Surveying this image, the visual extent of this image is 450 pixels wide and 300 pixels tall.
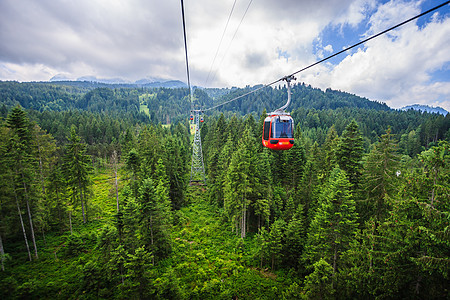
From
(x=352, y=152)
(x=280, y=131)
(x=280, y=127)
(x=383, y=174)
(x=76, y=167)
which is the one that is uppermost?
(x=280, y=127)

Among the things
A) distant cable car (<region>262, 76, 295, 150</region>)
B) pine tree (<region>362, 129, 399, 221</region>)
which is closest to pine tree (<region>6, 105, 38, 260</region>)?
distant cable car (<region>262, 76, 295, 150</region>)

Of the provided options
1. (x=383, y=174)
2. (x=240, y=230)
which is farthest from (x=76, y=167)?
(x=383, y=174)

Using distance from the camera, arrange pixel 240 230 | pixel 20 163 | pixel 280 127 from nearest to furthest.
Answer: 1. pixel 280 127
2. pixel 20 163
3. pixel 240 230

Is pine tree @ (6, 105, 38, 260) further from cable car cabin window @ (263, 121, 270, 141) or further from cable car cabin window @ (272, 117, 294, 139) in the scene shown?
cable car cabin window @ (272, 117, 294, 139)

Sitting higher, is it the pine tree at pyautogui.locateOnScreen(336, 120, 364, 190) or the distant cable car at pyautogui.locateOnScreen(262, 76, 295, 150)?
the distant cable car at pyautogui.locateOnScreen(262, 76, 295, 150)

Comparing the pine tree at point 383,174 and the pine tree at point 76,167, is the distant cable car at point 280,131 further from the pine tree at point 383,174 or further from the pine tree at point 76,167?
the pine tree at point 76,167

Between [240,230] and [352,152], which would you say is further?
[240,230]

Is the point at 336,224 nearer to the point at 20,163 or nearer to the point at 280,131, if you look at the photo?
the point at 280,131

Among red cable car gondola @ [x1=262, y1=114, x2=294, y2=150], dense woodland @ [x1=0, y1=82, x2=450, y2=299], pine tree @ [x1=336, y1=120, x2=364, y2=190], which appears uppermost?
red cable car gondola @ [x1=262, y1=114, x2=294, y2=150]

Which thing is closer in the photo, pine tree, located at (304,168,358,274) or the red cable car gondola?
pine tree, located at (304,168,358,274)

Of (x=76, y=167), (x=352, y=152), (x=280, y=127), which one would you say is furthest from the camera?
(x=76, y=167)

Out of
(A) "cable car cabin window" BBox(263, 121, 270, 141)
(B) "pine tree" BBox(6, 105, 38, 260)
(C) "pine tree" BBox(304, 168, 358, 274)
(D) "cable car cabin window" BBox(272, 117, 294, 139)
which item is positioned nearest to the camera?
(C) "pine tree" BBox(304, 168, 358, 274)

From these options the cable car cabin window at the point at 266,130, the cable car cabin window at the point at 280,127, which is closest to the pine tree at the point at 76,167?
the cable car cabin window at the point at 266,130

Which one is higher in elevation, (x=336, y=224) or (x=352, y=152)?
(x=352, y=152)
